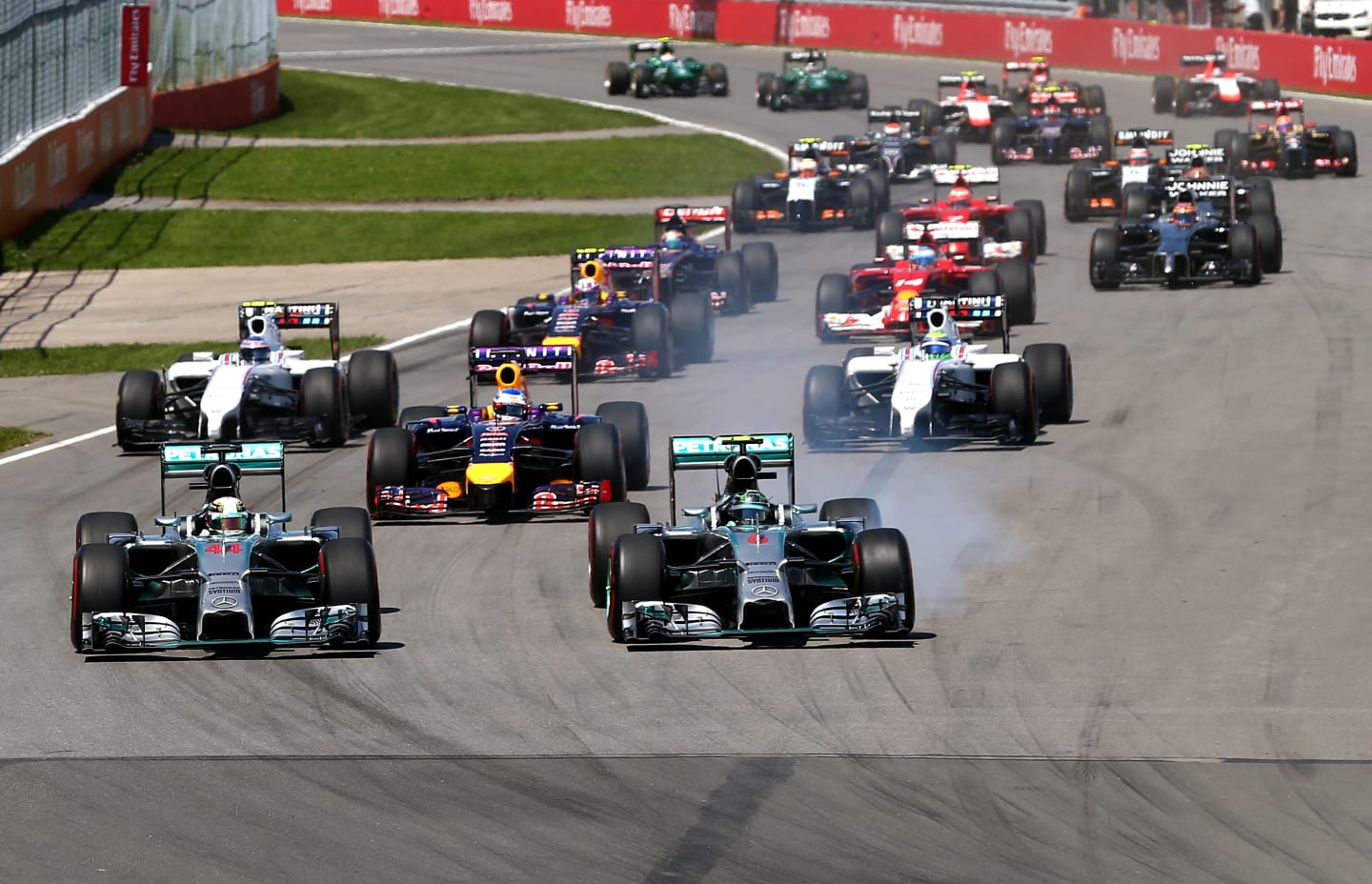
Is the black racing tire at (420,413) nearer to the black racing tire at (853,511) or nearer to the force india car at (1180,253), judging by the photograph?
the black racing tire at (853,511)

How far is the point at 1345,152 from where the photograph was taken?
2083 inches

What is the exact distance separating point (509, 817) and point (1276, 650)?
6625mm

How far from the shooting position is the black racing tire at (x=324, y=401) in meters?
28.2

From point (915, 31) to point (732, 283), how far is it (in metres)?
40.6

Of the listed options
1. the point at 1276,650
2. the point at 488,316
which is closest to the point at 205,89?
the point at 488,316

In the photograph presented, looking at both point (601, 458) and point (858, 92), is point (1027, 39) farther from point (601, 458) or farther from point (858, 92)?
point (601, 458)

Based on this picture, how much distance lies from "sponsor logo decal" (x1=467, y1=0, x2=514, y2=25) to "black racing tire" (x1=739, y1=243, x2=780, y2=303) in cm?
5042

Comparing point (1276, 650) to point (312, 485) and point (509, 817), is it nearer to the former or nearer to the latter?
point (509, 817)

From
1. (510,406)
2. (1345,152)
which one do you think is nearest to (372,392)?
(510,406)

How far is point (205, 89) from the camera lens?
6222cm

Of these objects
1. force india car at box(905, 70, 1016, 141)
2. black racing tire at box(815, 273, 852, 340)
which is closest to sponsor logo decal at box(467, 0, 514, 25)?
force india car at box(905, 70, 1016, 141)

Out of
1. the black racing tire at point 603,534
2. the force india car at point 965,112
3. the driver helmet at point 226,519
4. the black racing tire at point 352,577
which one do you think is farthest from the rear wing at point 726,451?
the force india car at point 965,112

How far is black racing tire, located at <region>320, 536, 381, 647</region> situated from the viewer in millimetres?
18297

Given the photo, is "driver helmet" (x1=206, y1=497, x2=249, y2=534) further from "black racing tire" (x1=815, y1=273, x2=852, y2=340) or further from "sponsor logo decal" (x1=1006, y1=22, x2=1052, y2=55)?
"sponsor logo decal" (x1=1006, y1=22, x2=1052, y2=55)
